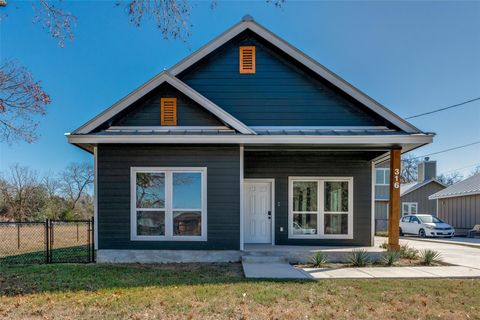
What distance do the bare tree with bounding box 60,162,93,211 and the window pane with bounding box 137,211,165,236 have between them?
30798 millimetres

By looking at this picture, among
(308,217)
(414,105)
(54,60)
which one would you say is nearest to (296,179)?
(308,217)

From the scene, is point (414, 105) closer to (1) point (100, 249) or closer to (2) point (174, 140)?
(2) point (174, 140)

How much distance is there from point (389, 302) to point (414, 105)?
21.0 meters

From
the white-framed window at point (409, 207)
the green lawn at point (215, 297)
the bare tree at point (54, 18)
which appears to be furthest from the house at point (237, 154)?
the white-framed window at point (409, 207)

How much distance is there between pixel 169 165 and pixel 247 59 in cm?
415

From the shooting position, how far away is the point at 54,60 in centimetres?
1234

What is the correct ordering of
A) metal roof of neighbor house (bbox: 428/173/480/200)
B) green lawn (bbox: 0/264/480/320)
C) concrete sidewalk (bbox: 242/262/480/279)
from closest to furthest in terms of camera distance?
green lawn (bbox: 0/264/480/320) → concrete sidewalk (bbox: 242/262/480/279) → metal roof of neighbor house (bbox: 428/173/480/200)

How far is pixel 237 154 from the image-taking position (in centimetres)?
875

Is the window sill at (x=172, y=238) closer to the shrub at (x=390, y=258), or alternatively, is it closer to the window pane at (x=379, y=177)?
the shrub at (x=390, y=258)

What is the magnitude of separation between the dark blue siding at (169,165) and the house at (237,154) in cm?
3

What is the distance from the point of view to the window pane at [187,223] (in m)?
8.66

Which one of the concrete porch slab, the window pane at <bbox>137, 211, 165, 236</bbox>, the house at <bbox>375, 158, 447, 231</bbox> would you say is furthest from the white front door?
the house at <bbox>375, 158, 447, 231</bbox>

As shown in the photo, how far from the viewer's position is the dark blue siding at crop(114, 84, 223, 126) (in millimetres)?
8930

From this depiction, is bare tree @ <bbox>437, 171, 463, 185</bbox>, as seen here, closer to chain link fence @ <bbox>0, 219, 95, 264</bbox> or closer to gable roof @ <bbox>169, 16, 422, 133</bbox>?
gable roof @ <bbox>169, 16, 422, 133</bbox>
